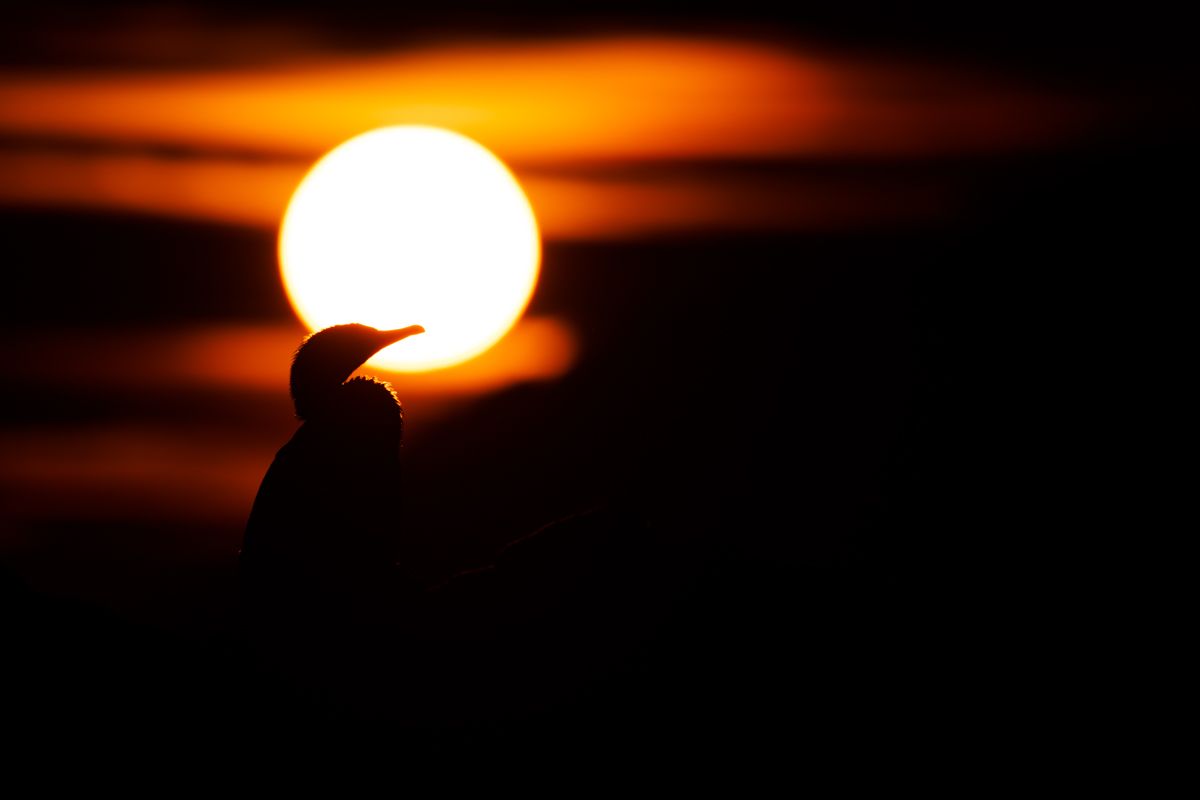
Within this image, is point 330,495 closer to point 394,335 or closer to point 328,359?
point 328,359

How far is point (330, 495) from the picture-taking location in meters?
4.69

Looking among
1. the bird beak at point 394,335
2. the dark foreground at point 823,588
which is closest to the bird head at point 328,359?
the bird beak at point 394,335

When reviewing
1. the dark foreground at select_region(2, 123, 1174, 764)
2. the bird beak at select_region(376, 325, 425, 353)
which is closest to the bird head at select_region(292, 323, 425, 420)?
the bird beak at select_region(376, 325, 425, 353)

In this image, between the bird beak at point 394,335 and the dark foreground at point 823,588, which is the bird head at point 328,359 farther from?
the dark foreground at point 823,588

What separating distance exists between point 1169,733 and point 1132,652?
0.41m

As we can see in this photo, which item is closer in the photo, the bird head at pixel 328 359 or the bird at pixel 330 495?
the bird at pixel 330 495

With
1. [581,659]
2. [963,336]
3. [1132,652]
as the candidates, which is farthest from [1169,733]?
[963,336]

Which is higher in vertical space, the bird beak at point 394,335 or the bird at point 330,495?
the bird beak at point 394,335

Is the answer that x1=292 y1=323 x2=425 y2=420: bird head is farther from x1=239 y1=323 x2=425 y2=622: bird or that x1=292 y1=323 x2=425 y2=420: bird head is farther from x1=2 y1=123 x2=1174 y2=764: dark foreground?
x1=2 y1=123 x2=1174 y2=764: dark foreground

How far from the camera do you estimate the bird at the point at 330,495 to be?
466 cm

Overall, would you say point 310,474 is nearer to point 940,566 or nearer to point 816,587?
point 816,587

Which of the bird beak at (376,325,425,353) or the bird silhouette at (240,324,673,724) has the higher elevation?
the bird beak at (376,325,425,353)

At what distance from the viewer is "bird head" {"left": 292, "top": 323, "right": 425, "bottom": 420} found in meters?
4.79

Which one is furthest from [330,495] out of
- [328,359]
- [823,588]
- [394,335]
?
[823,588]
